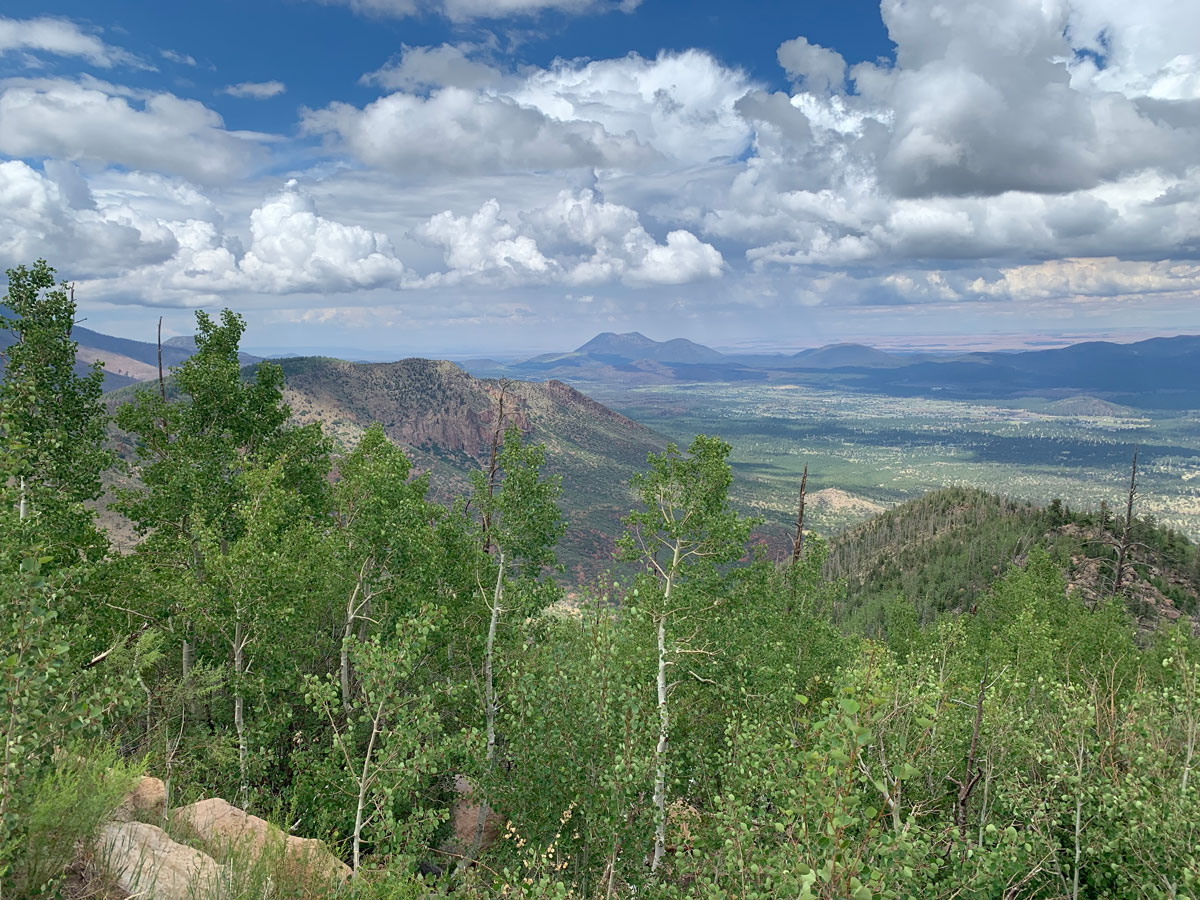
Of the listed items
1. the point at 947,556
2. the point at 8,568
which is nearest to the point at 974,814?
→ the point at 8,568

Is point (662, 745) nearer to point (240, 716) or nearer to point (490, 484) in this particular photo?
point (490, 484)

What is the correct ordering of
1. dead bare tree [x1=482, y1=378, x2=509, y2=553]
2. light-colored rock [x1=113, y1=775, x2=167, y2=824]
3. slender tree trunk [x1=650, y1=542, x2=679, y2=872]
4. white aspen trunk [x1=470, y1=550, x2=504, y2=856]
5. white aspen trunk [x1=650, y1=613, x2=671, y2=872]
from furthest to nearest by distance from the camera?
1. dead bare tree [x1=482, y1=378, x2=509, y2=553]
2. white aspen trunk [x1=470, y1=550, x2=504, y2=856]
3. slender tree trunk [x1=650, y1=542, x2=679, y2=872]
4. white aspen trunk [x1=650, y1=613, x2=671, y2=872]
5. light-colored rock [x1=113, y1=775, x2=167, y2=824]

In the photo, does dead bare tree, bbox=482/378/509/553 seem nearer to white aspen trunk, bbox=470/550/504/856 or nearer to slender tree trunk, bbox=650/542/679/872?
white aspen trunk, bbox=470/550/504/856

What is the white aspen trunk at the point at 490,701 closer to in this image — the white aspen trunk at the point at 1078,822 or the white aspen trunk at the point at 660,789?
the white aspen trunk at the point at 660,789

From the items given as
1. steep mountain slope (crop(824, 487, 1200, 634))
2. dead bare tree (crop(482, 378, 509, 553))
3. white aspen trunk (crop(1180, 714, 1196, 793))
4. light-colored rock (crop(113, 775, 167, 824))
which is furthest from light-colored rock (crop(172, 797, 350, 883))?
steep mountain slope (crop(824, 487, 1200, 634))

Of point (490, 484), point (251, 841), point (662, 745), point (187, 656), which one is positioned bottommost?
point (187, 656)

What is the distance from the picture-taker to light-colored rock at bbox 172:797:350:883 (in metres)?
10.5

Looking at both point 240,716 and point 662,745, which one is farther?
point 240,716

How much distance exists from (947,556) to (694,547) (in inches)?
5769

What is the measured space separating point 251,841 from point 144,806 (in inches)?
138

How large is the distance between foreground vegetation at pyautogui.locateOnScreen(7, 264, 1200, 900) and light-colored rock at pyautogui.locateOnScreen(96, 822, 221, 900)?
24.1 inches

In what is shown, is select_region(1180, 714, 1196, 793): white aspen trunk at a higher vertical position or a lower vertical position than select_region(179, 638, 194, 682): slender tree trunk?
higher

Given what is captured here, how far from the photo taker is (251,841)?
11562 mm

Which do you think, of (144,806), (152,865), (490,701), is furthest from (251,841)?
(490,701)
